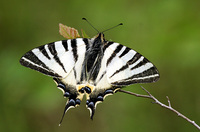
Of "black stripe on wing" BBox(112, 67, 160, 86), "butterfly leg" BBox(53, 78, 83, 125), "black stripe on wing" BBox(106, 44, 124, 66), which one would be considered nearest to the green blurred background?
"butterfly leg" BBox(53, 78, 83, 125)

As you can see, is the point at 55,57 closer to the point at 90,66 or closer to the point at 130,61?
the point at 90,66

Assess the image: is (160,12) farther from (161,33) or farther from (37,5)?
(37,5)

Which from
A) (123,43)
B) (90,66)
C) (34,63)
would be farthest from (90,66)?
(123,43)

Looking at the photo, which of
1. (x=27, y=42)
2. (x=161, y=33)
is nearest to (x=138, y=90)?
(x=161, y=33)

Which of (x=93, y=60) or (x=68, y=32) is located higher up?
(x=68, y=32)

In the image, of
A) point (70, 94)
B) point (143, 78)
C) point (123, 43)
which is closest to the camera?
point (143, 78)

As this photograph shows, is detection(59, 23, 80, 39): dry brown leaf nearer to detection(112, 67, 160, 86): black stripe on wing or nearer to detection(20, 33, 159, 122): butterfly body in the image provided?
detection(20, 33, 159, 122): butterfly body
